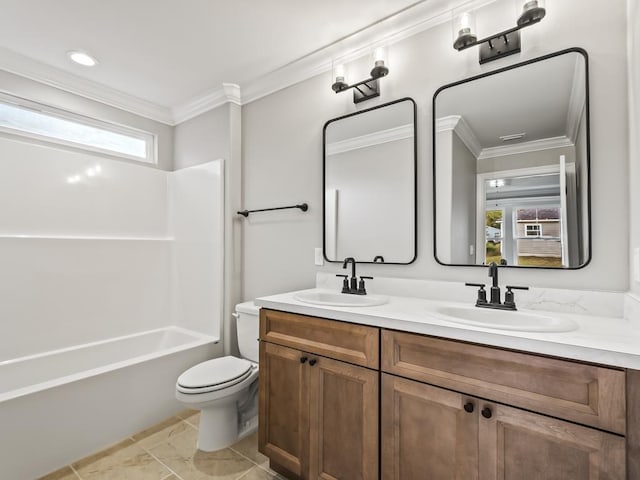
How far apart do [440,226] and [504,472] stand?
107 cm

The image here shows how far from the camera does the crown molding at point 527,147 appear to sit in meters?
1.42

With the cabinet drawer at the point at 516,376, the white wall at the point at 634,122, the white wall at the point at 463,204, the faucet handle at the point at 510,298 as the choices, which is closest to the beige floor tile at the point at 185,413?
the cabinet drawer at the point at 516,376

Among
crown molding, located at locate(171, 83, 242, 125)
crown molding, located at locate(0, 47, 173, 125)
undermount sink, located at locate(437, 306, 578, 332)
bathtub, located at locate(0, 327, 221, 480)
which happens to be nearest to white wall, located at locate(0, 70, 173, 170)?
crown molding, located at locate(0, 47, 173, 125)

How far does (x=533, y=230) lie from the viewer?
1456 mm

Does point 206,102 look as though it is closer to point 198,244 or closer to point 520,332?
point 198,244

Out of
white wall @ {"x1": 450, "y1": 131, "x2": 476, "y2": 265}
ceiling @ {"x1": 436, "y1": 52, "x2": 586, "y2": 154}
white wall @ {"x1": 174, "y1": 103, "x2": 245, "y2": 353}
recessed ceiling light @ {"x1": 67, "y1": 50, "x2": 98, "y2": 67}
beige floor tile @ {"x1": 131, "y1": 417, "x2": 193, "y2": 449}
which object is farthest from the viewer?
white wall @ {"x1": 174, "y1": 103, "x2": 245, "y2": 353}

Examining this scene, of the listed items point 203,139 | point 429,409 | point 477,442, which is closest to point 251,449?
point 429,409

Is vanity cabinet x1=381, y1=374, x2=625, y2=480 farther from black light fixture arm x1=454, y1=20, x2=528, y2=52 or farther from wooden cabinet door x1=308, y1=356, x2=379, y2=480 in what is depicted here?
black light fixture arm x1=454, y1=20, x2=528, y2=52

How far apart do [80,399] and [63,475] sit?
0.37 m

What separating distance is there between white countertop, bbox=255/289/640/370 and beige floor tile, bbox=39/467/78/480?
4.86 ft

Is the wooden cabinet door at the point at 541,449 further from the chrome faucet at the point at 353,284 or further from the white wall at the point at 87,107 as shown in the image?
the white wall at the point at 87,107

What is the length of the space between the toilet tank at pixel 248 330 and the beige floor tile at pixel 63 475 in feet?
3.51

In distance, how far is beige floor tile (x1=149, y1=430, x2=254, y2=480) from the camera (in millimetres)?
1741

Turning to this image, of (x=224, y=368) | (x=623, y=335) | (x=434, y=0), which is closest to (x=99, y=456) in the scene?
(x=224, y=368)
